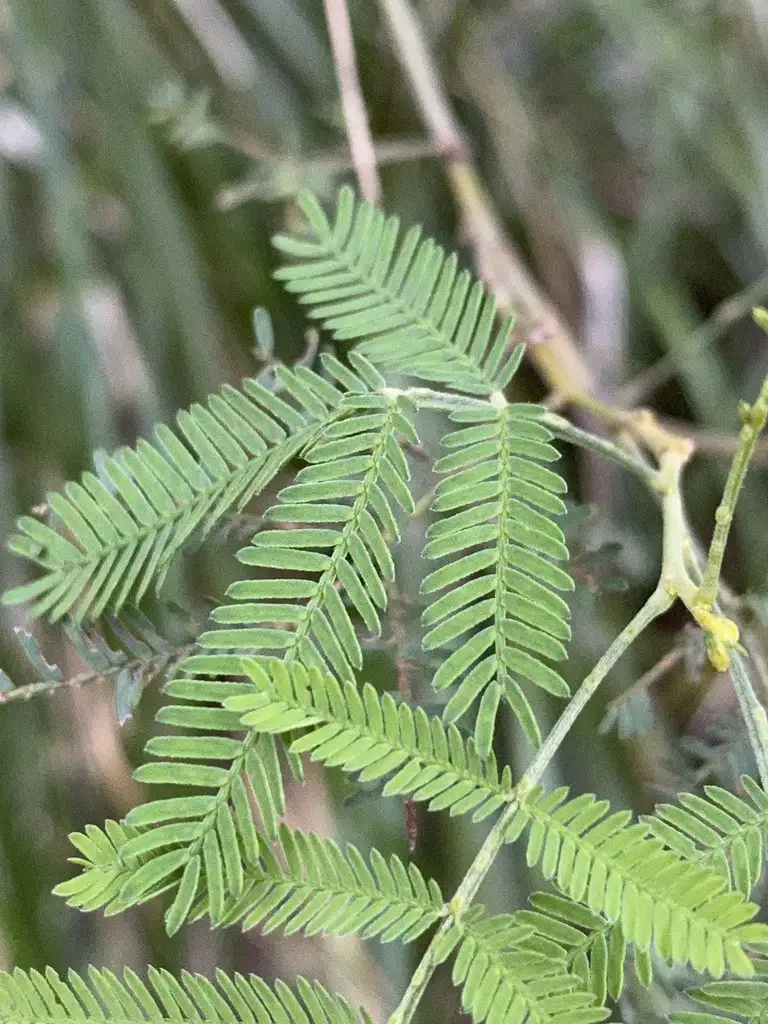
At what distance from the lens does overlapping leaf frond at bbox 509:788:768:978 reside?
30cm

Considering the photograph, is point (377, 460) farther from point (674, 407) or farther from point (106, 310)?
point (674, 407)

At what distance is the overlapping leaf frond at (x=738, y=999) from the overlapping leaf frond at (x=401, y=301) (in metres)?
0.26

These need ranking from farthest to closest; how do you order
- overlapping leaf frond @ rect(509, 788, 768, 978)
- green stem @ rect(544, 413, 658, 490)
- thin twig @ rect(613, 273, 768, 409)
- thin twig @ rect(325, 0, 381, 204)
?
1. thin twig @ rect(613, 273, 768, 409)
2. thin twig @ rect(325, 0, 381, 204)
3. green stem @ rect(544, 413, 658, 490)
4. overlapping leaf frond @ rect(509, 788, 768, 978)

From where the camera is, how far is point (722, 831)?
36cm

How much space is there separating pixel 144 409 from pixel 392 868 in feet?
1.96

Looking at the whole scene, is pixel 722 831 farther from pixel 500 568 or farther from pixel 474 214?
pixel 474 214

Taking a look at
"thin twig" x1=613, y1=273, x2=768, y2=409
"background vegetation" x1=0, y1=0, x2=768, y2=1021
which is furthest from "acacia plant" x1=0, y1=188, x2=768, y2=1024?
"thin twig" x1=613, y1=273, x2=768, y2=409

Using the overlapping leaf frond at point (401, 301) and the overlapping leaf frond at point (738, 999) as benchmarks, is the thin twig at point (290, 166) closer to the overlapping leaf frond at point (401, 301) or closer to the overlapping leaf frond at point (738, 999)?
the overlapping leaf frond at point (401, 301)

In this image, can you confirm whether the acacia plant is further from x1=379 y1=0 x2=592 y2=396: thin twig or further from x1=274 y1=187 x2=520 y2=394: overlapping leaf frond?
x1=379 y1=0 x2=592 y2=396: thin twig

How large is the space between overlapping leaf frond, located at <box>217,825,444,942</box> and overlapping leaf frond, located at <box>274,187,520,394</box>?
218 millimetres

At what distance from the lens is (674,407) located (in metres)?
1.06

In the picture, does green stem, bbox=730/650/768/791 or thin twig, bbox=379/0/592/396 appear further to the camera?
thin twig, bbox=379/0/592/396

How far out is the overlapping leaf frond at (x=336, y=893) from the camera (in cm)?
35

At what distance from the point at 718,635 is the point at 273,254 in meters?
0.71
